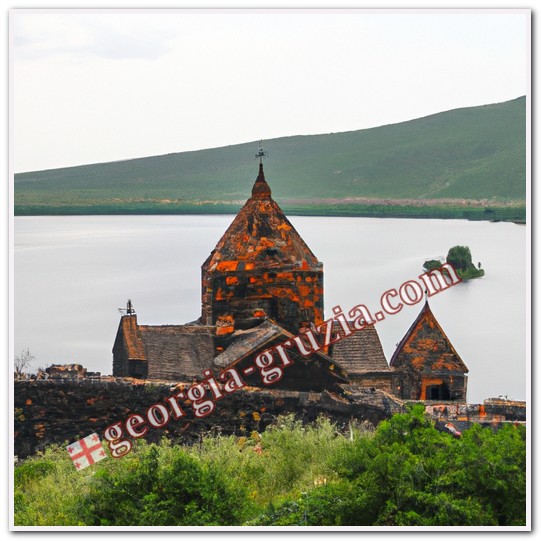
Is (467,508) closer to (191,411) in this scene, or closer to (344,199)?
(191,411)

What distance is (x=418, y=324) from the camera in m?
28.5

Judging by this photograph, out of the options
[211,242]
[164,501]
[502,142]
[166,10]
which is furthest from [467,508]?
[211,242]

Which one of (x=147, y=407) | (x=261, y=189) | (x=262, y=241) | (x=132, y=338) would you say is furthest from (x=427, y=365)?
(x=147, y=407)

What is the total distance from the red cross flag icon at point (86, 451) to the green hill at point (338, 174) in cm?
323

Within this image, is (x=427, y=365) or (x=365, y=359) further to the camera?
(x=365, y=359)

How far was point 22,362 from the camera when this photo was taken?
22.3 metres

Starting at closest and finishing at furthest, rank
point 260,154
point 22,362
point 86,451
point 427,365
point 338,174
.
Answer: point 86,451, point 22,362, point 260,154, point 338,174, point 427,365

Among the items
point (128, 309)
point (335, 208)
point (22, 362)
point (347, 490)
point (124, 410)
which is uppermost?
point (335, 208)

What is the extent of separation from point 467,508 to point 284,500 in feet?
7.34

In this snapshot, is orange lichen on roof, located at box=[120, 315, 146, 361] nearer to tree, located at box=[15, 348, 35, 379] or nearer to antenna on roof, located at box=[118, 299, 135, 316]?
antenna on roof, located at box=[118, 299, 135, 316]

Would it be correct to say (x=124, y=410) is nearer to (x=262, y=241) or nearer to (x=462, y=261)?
(x=262, y=241)

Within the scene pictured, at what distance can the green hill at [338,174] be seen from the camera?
21.9 meters

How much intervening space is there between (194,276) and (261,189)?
1.84 m

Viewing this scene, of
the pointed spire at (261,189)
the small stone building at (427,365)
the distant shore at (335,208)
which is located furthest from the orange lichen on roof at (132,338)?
the small stone building at (427,365)
